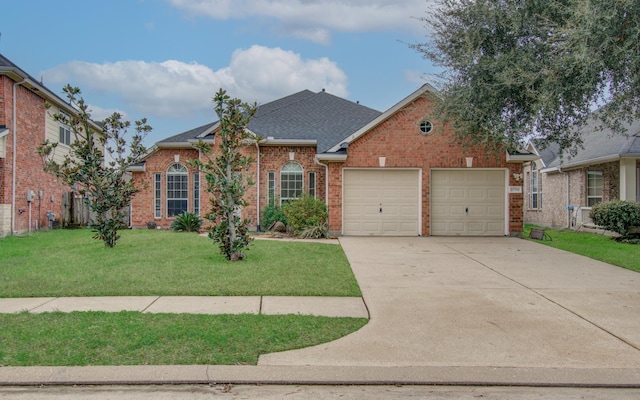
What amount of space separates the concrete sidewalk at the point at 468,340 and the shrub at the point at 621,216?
648 centimetres

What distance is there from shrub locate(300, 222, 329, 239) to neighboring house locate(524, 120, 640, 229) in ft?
23.1

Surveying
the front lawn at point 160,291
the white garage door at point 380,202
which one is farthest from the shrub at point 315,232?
the front lawn at point 160,291

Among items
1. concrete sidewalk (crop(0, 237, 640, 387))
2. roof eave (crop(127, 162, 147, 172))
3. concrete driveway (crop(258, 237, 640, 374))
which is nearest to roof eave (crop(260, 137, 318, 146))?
roof eave (crop(127, 162, 147, 172))

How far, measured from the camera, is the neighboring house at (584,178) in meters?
16.8

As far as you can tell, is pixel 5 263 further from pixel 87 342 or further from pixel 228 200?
pixel 87 342

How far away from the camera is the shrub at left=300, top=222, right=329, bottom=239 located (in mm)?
15797

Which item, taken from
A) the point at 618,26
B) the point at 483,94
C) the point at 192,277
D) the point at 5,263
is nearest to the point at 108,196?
the point at 5,263

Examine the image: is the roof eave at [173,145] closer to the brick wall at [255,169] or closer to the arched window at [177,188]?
the brick wall at [255,169]

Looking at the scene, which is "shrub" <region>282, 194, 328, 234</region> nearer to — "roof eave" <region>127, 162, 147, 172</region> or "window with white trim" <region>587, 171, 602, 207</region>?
"roof eave" <region>127, 162, 147, 172</region>

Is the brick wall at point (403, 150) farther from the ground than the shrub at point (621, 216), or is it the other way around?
the brick wall at point (403, 150)

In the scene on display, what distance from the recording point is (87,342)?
4965mm

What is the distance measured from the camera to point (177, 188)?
1956 centimetres

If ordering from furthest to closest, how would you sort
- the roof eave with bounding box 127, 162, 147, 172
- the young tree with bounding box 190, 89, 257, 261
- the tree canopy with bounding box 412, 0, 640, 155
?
the roof eave with bounding box 127, 162, 147, 172
the young tree with bounding box 190, 89, 257, 261
the tree canopy with bounding box 412, 0, 640, 155

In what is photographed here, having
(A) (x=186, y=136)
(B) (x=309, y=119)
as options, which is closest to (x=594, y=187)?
(B) (x=309, y=119)
